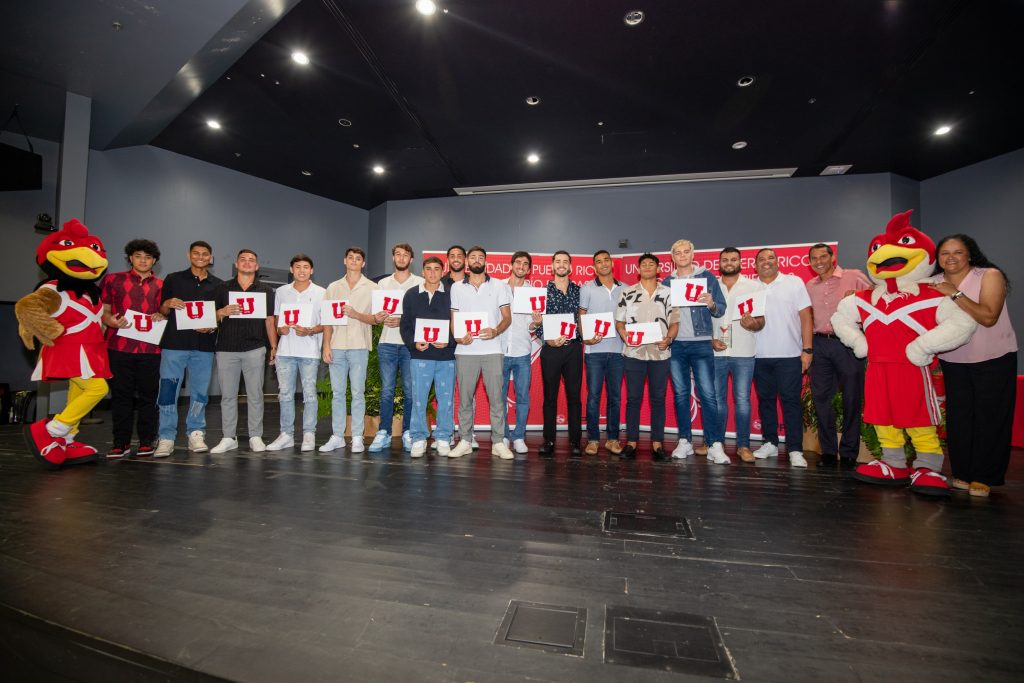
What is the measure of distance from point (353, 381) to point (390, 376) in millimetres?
354

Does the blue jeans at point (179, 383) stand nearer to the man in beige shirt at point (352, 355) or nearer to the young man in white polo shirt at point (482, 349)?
the man in beige shirt at point (352, 355)

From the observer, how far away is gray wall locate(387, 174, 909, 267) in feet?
24.4

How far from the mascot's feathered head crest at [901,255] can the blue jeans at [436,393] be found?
11.4 ft

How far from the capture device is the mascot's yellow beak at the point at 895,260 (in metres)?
3.11

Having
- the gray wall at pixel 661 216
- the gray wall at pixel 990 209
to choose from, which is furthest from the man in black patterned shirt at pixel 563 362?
the gray wall at pixel 990 209

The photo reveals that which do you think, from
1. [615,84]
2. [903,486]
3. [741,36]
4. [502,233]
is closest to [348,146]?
[502,233]

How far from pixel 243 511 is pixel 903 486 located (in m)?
4.60

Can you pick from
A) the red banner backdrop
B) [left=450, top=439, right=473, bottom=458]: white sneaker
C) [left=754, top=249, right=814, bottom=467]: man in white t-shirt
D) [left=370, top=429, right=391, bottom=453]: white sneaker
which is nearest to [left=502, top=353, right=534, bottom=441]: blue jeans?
[left=450, top=439, right=473, bottom=458]: white sneaker

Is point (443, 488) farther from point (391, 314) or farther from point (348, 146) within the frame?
point (348, 146)

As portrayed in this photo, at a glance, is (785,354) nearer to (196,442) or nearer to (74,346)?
(196,442)

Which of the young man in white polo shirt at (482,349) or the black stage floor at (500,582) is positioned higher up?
the young man in white polo shirt at (482,349)

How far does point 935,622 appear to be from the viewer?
5.05ft

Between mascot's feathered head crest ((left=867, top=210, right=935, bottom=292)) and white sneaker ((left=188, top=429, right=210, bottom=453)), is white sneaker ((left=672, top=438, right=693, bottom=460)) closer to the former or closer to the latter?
mascot's feathered head crest ((left=867, top=210, right=935, bottom=292))

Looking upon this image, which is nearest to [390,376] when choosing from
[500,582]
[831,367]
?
[500,582]
